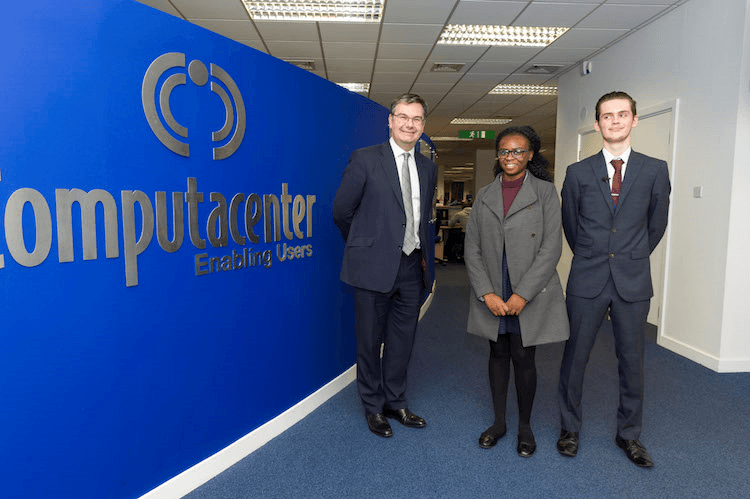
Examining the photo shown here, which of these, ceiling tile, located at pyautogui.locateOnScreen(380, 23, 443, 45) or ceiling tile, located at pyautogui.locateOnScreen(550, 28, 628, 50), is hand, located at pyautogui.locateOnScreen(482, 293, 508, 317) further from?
ceiling tile, located at pyautogui.locateOnScreen(550, 28, 628, 50)

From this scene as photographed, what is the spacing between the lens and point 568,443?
234 cm

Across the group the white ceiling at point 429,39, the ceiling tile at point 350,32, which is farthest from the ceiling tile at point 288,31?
the ceiling tile at point 350,32

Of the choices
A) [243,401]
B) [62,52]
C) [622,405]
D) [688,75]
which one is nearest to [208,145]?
[62,52]

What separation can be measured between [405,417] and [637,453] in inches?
43.9

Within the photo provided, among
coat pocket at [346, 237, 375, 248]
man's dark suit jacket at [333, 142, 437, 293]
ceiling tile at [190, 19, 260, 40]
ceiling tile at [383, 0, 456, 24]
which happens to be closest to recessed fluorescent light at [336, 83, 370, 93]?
ceiling tile at [190, 19, 260, 40]

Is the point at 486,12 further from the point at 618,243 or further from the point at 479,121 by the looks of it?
the point at 479,121

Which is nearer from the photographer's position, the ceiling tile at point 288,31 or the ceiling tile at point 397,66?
the ceiling tile at point 288,31

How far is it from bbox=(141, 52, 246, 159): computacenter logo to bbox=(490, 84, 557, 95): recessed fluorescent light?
670 centimetres

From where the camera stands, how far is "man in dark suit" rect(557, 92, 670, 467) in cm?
216

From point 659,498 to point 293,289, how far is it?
1915 mm

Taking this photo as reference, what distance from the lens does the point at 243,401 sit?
235 centimetres

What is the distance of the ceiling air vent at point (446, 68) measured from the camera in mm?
6754

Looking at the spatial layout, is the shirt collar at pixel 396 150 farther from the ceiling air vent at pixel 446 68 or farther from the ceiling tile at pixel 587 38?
the ceiling air vent at pixel 446 68

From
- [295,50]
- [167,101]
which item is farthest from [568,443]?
[295,50]
